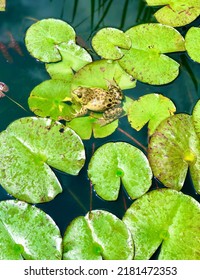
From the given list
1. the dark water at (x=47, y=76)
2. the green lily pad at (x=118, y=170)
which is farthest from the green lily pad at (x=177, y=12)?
the green lily pad at (x=118, y=170)

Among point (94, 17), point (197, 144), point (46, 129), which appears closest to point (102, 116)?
point (46, 129)

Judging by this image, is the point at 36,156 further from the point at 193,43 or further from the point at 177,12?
the point at 177,12

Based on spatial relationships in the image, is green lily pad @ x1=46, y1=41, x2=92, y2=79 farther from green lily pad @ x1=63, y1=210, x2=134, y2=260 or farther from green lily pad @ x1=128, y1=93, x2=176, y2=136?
green lily pad @ x1=63, y1=210, x2=134, y2=260

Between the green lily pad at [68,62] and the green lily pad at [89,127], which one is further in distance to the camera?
the green lily pad at [68,62]

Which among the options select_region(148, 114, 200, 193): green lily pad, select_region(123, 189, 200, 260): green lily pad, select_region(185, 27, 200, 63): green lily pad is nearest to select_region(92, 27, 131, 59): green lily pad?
select_region(185, 27, 200, 63): green lily pad

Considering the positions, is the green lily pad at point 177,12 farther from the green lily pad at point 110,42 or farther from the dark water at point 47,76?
the green lily pad at point 110,42
